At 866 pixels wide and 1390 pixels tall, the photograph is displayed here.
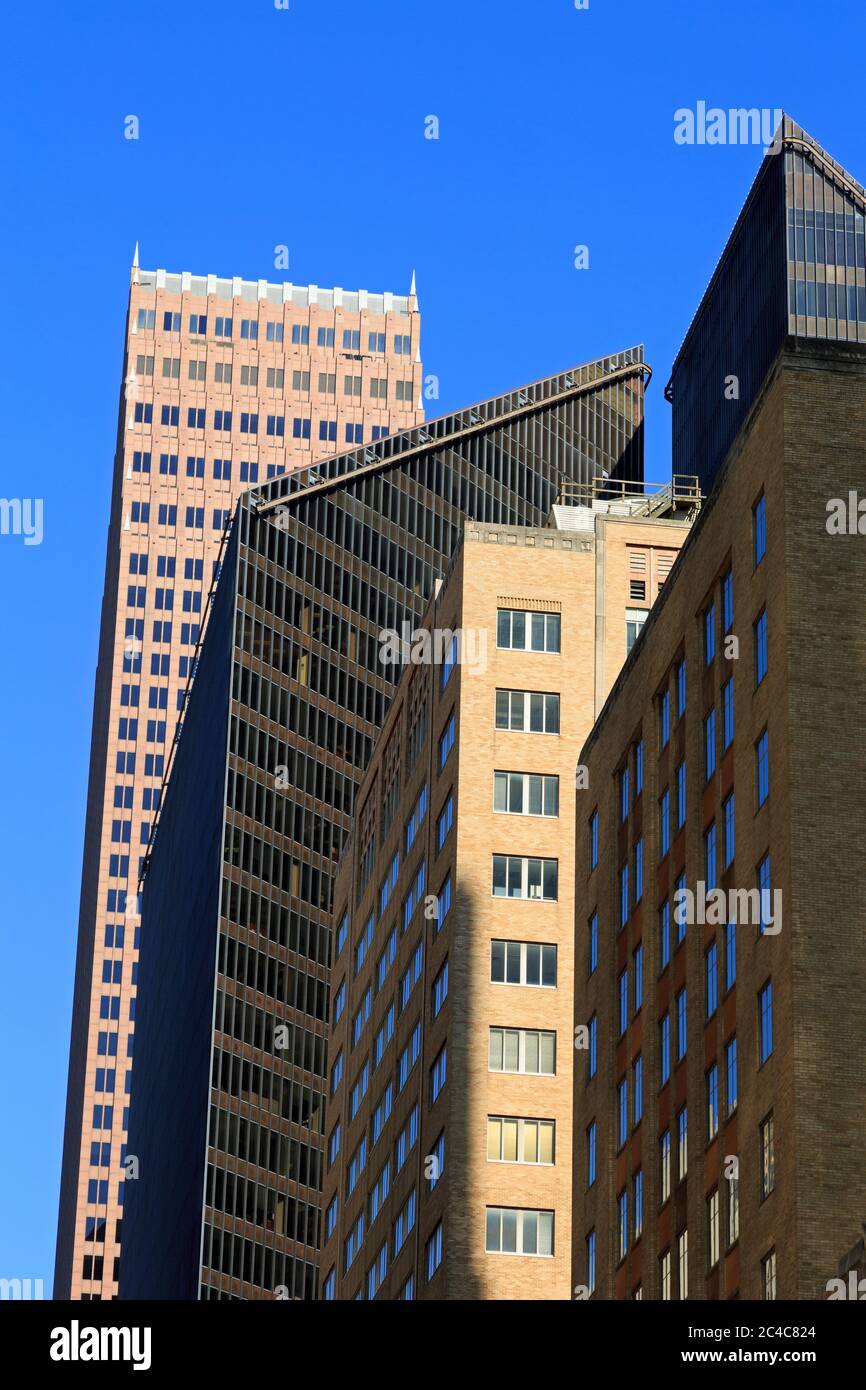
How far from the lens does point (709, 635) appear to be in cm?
6950

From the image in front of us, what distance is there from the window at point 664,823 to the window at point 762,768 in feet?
29.5

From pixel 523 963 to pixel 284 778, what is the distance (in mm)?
67639

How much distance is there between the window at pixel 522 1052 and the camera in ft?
305

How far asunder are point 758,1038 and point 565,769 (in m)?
37.8

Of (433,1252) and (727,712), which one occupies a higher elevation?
(727,712)

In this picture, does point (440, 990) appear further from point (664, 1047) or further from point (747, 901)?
point (747, 901)

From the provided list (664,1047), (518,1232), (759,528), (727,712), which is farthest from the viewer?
(518,1232)

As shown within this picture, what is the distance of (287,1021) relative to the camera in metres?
156

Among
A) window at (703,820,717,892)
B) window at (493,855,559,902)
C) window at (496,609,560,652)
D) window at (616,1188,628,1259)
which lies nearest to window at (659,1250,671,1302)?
window at (616,1188,628,1259)

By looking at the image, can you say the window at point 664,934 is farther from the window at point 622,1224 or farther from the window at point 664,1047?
the window at point 622,1224

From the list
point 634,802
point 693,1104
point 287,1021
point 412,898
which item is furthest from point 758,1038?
point 287,1021

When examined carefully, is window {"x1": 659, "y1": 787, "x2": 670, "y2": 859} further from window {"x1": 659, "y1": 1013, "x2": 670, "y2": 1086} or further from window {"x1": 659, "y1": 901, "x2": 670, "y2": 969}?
window {"x1": 659, "y1": 1013, "x2": 670, "y2": 1086}

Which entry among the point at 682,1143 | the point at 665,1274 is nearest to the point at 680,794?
the point at 682,1143
